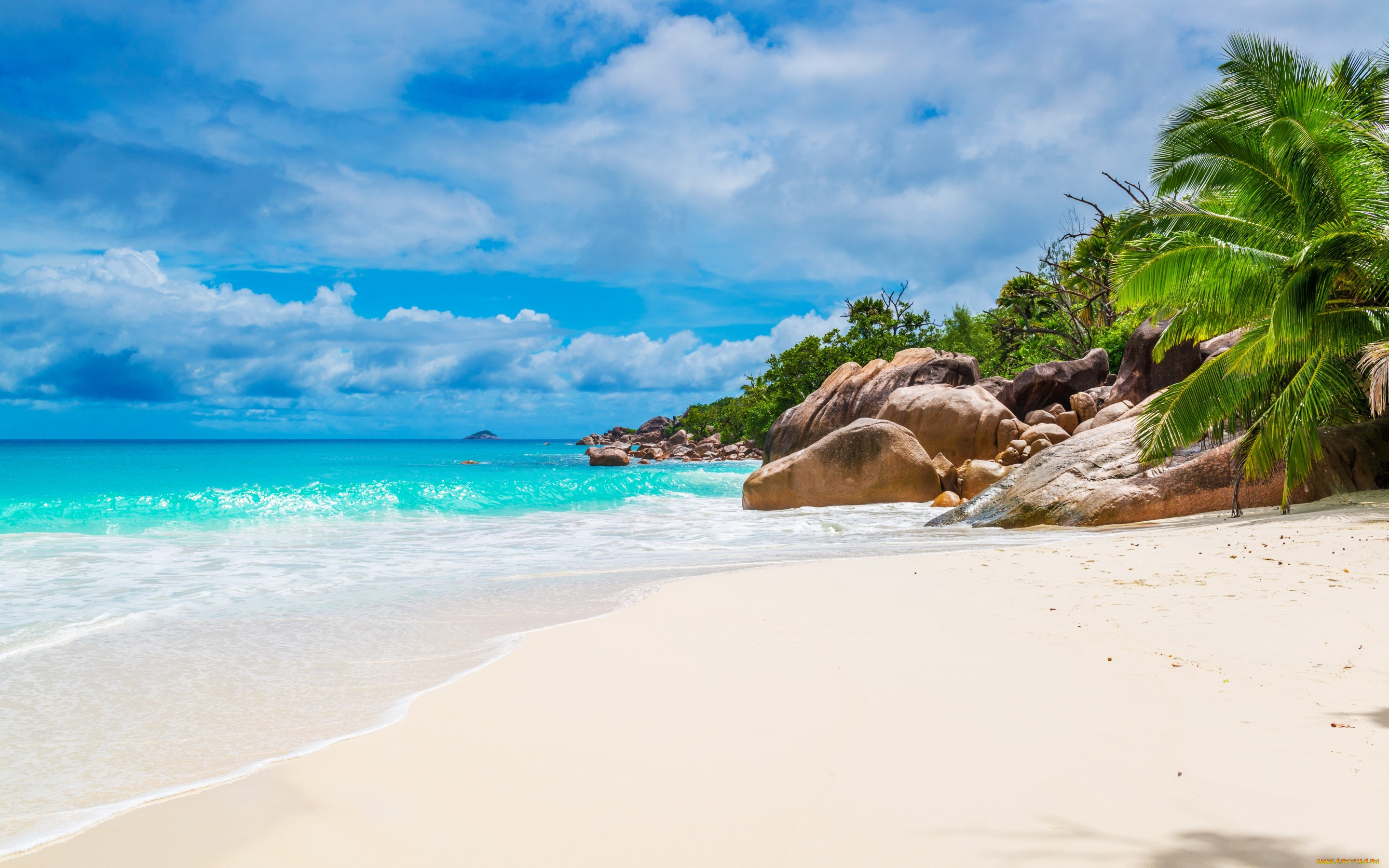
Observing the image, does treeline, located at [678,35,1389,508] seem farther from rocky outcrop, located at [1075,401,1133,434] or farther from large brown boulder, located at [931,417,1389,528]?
rocky outcrop, located at [1075,401,1133,434]

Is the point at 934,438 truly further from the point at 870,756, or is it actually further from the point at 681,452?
the point at 681,452

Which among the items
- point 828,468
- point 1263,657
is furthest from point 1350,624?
point 828,468

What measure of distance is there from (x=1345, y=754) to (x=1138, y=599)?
2727 millimetres

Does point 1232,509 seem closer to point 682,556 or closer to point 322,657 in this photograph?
point 682,556

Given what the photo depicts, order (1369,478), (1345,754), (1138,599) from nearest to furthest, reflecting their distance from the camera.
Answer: (1345,754) → (1138,599) → (1369,478)

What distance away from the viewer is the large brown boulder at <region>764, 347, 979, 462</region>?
24.8 meters

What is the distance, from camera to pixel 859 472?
16.5 metres

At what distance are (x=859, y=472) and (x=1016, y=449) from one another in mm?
3471

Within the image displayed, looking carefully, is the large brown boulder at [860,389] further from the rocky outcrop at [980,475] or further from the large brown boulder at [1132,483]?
the large brown boulder at [1132,483]

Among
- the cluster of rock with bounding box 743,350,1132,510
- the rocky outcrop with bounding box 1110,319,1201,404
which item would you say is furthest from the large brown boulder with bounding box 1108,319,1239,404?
the cluster of rock with bounding box 743,350,1132,510

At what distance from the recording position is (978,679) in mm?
3480

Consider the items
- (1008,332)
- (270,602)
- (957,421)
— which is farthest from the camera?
(1008,332)

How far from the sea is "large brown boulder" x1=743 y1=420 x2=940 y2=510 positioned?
0.98 metres

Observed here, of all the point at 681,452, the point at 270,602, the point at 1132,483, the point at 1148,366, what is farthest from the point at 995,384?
the point at 681,452
